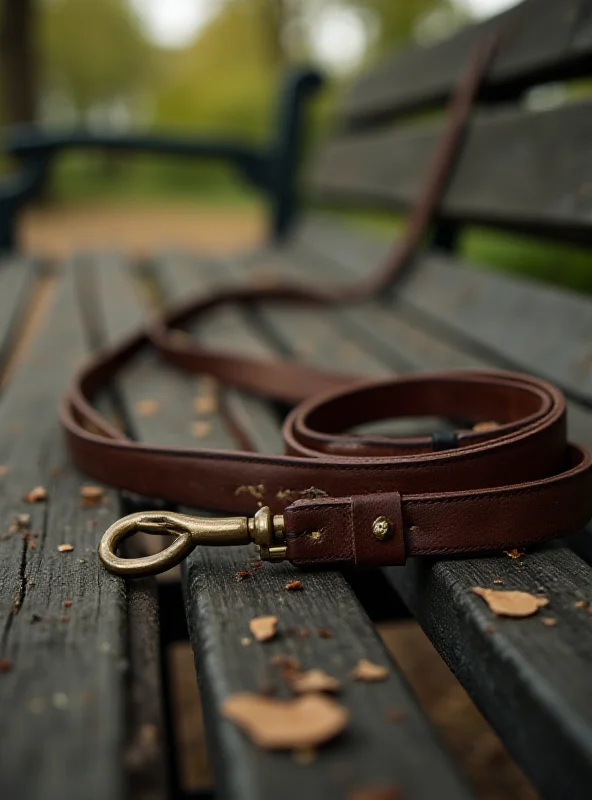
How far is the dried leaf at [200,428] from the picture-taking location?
1416 millimetres

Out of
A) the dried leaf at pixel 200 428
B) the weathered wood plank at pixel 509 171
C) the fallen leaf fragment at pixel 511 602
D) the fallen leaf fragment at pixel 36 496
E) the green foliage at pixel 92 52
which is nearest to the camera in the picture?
the fallen leaf fragment at pixel 511 602

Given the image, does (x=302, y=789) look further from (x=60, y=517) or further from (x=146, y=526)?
(x=60, y=517)

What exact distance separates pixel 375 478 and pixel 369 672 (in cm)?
29

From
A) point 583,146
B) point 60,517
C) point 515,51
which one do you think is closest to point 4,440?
point 60,517

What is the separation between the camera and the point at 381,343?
197 cm

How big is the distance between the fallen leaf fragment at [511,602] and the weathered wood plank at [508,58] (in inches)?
51.9

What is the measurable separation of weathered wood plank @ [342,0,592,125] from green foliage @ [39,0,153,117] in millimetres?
25592

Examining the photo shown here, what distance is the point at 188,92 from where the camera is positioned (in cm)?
1878

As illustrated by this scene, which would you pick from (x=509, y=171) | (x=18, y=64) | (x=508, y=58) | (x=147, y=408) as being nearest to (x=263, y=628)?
(x=147, y=408)

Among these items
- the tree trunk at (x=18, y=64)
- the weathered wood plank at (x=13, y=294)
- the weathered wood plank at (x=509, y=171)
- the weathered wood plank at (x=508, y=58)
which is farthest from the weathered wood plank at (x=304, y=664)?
the tree trunk at (x=18, y=64)

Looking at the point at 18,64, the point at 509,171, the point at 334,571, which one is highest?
the point at 18,64

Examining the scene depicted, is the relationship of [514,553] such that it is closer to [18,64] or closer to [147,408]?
[147,408]

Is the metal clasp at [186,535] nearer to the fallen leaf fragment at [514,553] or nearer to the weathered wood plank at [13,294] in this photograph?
the fallen leaf fragment at [514,553]

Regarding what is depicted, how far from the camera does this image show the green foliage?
1045 inches
